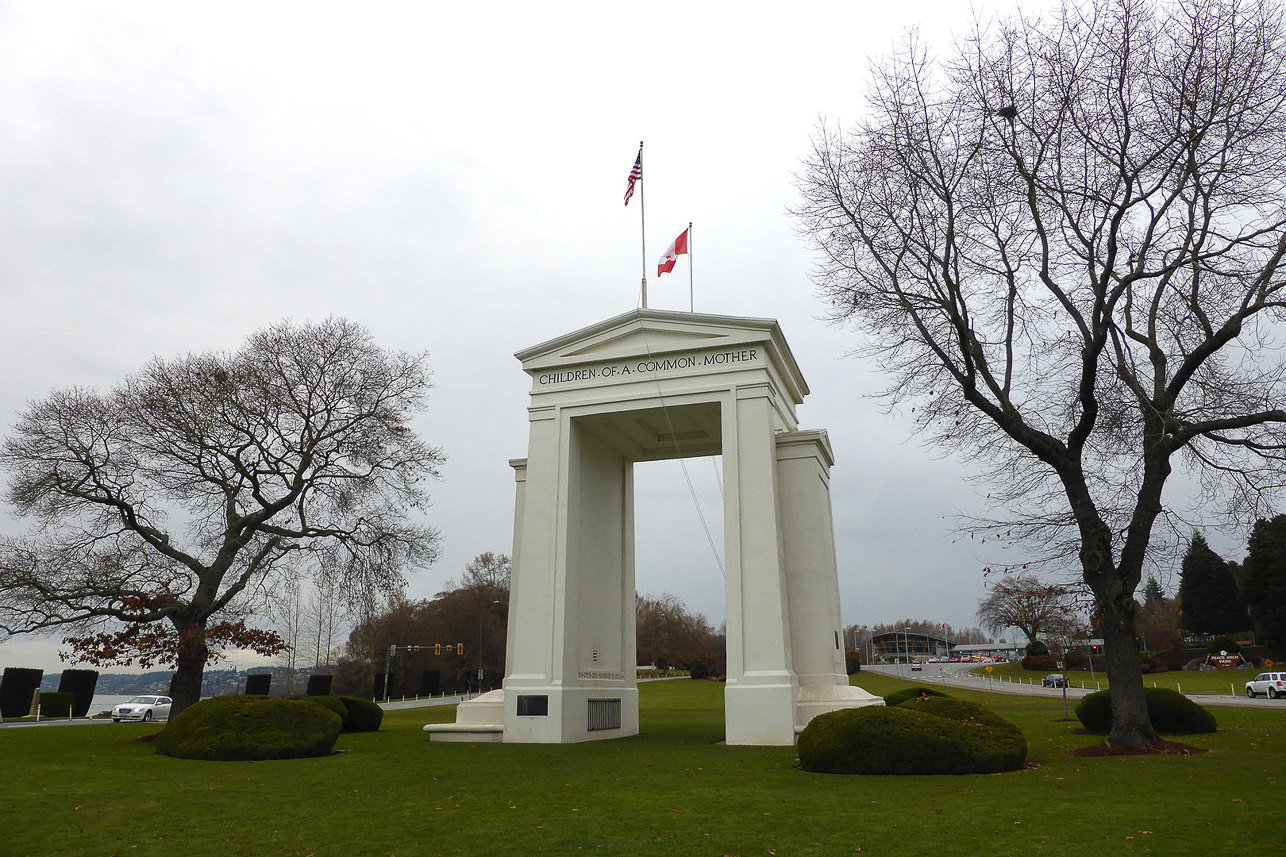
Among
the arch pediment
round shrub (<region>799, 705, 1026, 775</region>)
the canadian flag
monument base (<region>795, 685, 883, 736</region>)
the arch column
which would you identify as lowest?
round shrub (<region>799, 705, 1026, 775</region>)

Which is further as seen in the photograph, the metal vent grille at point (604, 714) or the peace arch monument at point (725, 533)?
the metal vent grille at point (604, 714)

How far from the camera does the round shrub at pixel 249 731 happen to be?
16.1m

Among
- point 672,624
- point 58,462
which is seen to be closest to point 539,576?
point 58,462

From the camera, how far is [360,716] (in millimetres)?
25406

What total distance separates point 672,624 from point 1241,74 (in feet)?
298

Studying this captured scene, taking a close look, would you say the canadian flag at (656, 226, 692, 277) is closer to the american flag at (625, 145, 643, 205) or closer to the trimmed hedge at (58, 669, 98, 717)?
the american flag at (625, 145, 643, 205)

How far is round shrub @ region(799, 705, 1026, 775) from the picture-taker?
1302 cm

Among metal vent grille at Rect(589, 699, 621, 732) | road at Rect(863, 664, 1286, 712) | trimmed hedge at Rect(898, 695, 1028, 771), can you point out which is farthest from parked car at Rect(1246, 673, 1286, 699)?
trimmed hedge at Rect(898, 695, 1028, 771)

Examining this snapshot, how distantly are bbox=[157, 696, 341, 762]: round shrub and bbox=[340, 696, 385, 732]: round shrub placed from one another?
8101mm

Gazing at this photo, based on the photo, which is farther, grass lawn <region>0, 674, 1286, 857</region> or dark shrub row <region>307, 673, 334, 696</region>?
dark shrub row <region>307, 673, 334, 696</region>

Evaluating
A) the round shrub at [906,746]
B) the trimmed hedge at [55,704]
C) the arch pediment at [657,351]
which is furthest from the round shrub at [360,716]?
the trimmed hedge at [55,704]

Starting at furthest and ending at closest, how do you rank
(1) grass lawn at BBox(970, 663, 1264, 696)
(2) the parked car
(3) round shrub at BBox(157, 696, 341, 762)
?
(1) grass lawn at BBox(970, 663, 1264, 696) < (2) the parked car < (3) round shrub at BBox(157, 696, 341, 762)

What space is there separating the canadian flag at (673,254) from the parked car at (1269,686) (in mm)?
37686

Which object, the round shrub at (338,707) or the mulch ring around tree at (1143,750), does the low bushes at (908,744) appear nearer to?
the mulch ring around tree at (1143,750)
